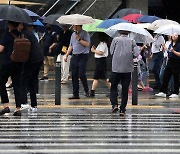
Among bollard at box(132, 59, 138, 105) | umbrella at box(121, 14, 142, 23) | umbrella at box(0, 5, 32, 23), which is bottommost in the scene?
bollard at box(132, 59, 138, 105)

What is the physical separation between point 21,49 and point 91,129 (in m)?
2.25

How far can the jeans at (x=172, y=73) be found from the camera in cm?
1684

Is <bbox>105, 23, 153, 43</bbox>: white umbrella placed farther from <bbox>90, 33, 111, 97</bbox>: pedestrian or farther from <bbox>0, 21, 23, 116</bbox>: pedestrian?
<bbox>0, 21, 23, 116</bbox>: pedestrian

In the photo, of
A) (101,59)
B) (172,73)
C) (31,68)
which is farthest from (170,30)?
(31,68)

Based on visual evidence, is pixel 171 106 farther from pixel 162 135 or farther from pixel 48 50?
pixel 48 50

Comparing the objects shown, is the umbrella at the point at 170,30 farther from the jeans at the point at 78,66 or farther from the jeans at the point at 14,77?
the jeans at the point at 14,77

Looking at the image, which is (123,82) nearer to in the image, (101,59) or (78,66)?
(78,66)

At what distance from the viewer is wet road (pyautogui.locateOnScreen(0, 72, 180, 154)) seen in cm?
978

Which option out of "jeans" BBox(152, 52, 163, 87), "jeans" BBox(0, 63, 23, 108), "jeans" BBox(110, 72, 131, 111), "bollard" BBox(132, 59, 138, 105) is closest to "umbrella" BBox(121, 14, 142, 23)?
"jeans" BBox(152, 52, 163, 87)

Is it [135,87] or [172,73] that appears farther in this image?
[172,73]

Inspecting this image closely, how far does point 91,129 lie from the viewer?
37.6 ft

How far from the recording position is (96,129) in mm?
11469

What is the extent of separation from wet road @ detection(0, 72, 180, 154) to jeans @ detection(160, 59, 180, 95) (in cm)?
138

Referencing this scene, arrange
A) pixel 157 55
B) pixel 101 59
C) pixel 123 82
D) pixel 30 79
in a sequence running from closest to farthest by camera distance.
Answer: pixel 123 82 < pixel 30 79 < pixel 101 59 < pixel 157 55
